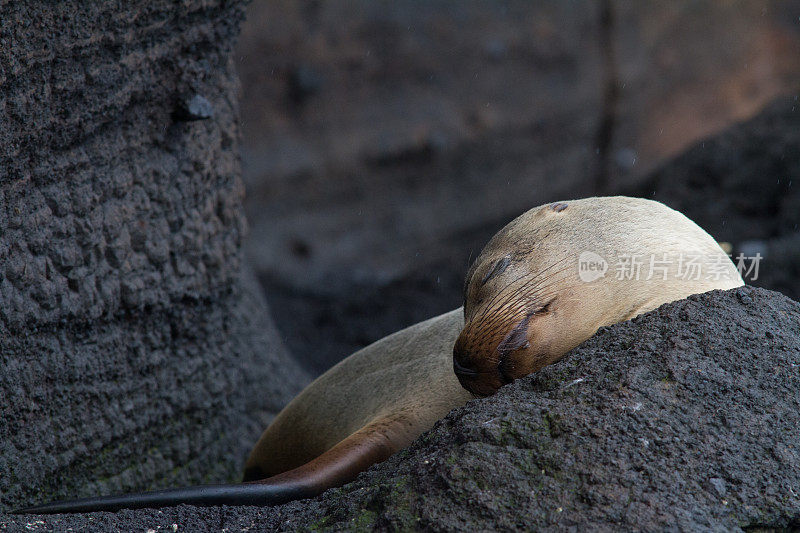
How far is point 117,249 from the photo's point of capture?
9.96 ft

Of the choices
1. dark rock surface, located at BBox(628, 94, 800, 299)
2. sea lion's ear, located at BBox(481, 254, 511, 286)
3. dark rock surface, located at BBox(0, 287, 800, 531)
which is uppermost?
sea lion's ear, located at BBox(481, 254, 511, 286)

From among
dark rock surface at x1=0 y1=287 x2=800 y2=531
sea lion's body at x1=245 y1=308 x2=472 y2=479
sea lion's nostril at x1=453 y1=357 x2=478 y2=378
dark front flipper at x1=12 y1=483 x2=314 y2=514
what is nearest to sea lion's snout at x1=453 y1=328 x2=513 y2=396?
sea lion's nostril at x1=453 y1=357 x2=478 y2=378

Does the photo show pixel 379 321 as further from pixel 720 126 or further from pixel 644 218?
pixel 720 126

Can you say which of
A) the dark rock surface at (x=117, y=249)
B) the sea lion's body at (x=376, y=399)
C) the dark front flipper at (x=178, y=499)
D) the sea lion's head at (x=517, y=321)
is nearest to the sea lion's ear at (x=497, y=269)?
the sea lion's head at (x=517, y=321)

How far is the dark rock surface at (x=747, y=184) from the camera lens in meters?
6.29

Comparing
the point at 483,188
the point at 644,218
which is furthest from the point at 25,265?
the point at 483,188

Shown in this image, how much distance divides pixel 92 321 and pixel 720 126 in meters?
9.37

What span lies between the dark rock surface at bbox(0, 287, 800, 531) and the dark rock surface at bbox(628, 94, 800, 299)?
12.8 feet

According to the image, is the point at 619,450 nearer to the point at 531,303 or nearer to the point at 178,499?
the point at 531,303

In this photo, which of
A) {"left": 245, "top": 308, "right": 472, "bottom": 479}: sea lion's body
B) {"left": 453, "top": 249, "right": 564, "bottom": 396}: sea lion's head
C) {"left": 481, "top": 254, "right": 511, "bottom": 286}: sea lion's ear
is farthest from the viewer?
{"left": 245, "top": 308, "right": 472, "bottom": 479}: sea lion's body

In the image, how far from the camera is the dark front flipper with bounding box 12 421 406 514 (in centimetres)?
232

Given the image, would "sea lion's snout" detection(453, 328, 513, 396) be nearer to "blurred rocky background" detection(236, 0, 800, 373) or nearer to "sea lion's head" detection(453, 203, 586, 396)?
"sea lion's head" detection(453, 203, 586, 396)

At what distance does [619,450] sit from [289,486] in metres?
1.04

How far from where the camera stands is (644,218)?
260cm
